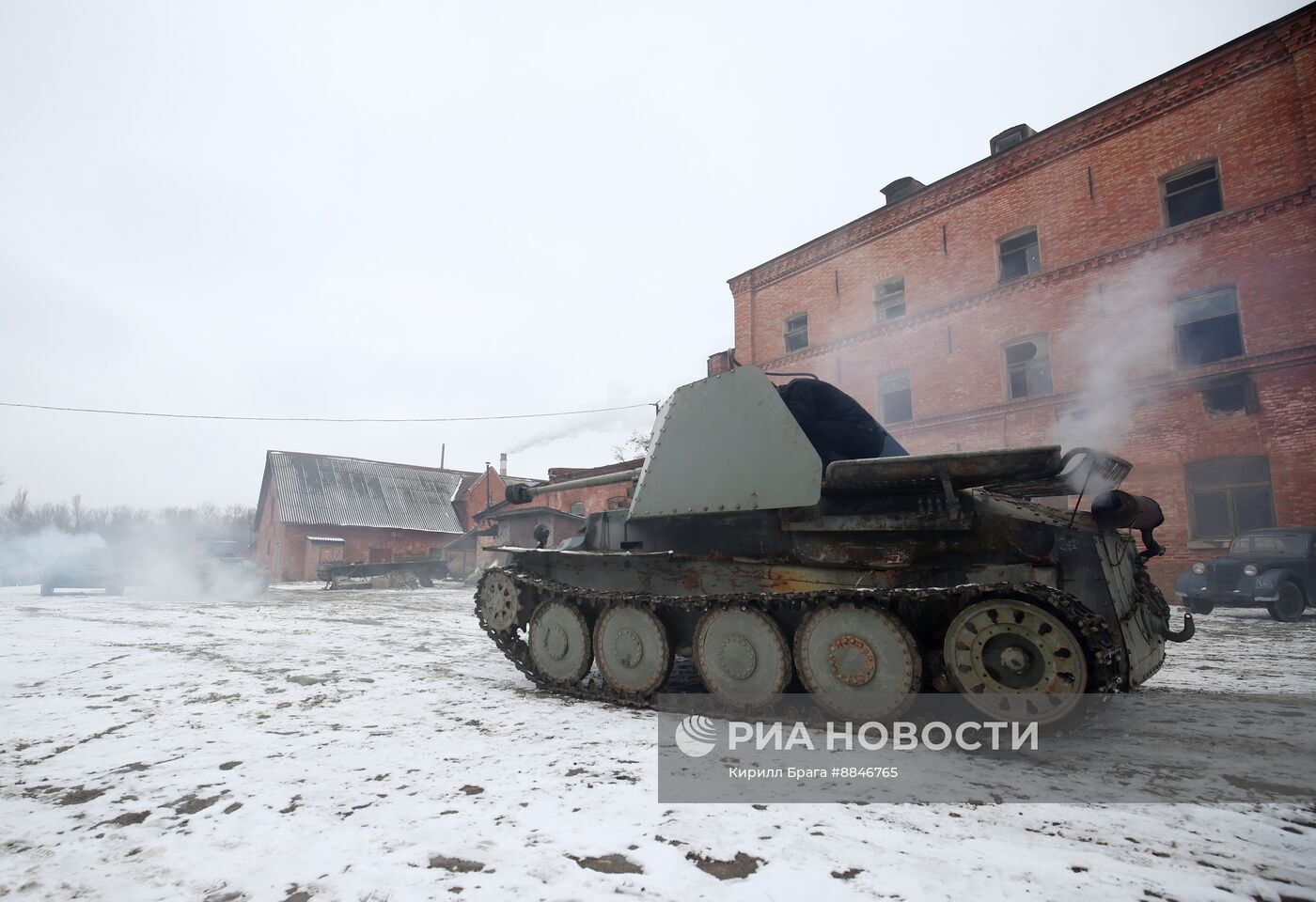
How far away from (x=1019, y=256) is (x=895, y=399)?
16.6 feet

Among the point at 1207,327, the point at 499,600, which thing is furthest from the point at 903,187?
the point at 499,600

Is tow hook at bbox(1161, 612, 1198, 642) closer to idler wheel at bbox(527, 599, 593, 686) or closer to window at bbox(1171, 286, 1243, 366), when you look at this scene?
idler wheel at bbox(527, 599, 593, 686)

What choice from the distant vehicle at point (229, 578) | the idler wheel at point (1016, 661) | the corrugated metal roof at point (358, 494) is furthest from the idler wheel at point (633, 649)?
the corrugated metal roof at point (358, 494)

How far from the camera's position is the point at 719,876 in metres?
2.56

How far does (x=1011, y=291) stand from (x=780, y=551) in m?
15.5

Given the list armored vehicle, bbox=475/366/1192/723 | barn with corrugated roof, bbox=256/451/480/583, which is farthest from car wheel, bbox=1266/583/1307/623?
barn with corrugated roof, bbox=256/451/480/583

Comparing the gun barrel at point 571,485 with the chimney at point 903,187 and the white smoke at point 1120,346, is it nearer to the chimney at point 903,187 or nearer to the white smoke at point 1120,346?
the white smoke at point 1120,346

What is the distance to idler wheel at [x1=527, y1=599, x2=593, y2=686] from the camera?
20.7ft

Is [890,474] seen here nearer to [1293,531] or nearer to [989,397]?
[1293,531]

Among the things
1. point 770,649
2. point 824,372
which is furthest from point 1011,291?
point 770,649

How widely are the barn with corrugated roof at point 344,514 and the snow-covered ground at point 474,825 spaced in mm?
30782

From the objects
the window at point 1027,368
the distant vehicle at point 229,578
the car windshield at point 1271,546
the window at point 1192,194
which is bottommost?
the distant vehicle at point 229,578

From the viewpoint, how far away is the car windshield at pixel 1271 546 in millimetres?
11172

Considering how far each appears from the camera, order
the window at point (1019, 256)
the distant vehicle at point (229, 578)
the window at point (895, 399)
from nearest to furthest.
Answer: the window at point (1019, 256)
the window at point (895, 399)
the distant vehicle at point (229, 578)
